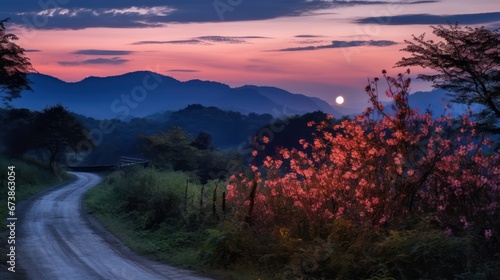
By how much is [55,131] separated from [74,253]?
4373 cm

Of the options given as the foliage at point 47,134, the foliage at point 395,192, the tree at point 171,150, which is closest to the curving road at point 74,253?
the foliage at point 395,192

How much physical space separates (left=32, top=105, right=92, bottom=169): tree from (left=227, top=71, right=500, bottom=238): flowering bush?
46.6 meters

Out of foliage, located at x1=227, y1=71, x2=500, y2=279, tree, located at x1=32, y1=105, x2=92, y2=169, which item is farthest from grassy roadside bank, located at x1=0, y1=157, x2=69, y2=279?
foliage, located at x1=227, y1=71, x2=500, y2=279

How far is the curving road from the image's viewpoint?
654 inches

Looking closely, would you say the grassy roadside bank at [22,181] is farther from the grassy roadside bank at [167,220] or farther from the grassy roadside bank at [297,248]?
the grassy roadside bank at [297,248]

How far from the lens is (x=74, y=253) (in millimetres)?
19469

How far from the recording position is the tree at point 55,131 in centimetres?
6012

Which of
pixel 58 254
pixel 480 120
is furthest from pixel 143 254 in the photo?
pixel 480 120

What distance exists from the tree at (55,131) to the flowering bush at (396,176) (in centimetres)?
4662

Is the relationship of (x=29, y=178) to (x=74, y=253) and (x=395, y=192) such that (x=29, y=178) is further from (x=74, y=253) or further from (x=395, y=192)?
(x=395, y=192)

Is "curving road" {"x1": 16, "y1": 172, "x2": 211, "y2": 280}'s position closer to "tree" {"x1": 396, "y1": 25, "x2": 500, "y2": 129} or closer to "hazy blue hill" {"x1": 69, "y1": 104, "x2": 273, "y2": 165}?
"tree" {"x1": 396, "y1": 25, "x2": 500, "y2": 129}

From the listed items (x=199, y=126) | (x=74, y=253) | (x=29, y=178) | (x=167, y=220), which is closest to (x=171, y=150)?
(x=29, y=178)

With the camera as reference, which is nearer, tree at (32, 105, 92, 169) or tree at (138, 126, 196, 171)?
tree at (138, 126, 196, 171)

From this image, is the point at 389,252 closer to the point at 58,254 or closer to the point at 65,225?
the point at 58,254
